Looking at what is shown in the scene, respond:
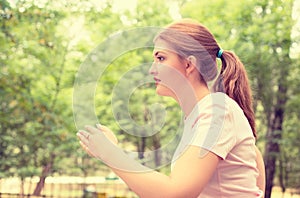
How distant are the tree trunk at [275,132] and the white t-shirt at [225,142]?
14826 millimetres

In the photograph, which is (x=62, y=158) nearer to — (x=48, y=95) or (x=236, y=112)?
(x=48, y=95)

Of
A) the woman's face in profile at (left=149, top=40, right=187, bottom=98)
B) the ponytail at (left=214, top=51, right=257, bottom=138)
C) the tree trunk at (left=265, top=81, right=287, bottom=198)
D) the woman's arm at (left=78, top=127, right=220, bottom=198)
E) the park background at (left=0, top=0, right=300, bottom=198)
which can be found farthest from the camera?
the tree trunk at (left=265, top=81, right=287, bottom=198)

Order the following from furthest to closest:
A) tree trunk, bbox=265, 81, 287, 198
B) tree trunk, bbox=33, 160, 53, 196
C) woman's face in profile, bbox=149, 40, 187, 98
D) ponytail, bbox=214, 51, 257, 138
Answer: tree trunk, bbox=265, 81, 287, 198
tree trunk, bbox=33, 160, 53, 196
ponytail, bbox=214, 51, 257, 138
woman's face in profile, bbox=149, 40, 187, 98

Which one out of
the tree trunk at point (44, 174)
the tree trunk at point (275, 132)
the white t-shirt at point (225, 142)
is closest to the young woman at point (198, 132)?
the white t-shirt at point (225, 142)

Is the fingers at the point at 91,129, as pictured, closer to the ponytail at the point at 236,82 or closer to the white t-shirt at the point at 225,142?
the white t-shirt at the point at 225,142

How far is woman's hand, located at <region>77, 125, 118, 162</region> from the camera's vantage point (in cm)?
137

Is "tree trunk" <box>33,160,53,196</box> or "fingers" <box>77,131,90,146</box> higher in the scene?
"fingers" <box>77,131,90,146</box>

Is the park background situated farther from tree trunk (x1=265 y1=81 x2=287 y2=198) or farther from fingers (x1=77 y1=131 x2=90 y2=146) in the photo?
fingers (x1=77 y1=131 x2=90 y2=146)

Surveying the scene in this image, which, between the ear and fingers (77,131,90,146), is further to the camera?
the ear

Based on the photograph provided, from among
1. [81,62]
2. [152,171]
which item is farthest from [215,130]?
[81,62]

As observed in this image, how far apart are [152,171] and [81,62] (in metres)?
11.9

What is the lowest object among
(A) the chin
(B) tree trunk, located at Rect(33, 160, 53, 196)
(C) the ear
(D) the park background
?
(B) tree trunk, located at Rect(33, 160, 53, 196)

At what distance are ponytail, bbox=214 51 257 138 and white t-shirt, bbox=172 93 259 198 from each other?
0.60 feet

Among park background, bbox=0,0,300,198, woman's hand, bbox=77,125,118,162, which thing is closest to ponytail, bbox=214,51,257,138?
woman's hand, bbox=77,125,118,162
